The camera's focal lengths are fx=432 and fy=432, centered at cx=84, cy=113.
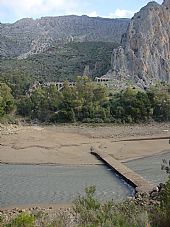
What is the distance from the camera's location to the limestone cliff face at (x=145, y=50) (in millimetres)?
88500

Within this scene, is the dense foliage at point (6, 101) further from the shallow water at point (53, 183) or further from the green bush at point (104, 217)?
the green bush at point (104, 217)

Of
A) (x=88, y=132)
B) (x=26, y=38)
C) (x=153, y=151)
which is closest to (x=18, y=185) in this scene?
(x=153, y=151)

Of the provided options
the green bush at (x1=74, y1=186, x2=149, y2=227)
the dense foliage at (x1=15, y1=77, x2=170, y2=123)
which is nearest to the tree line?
the dense foliage at (x1=15, y1=77, x2=170, y2=123)

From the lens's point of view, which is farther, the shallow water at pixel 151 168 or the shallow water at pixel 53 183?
the shallow water at pixel 151 168

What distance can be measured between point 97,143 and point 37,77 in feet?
157

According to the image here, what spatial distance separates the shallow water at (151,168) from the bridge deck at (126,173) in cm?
70

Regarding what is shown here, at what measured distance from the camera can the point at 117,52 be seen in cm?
8931

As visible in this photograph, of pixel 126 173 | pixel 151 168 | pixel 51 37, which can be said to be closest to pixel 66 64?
pixel 151 168

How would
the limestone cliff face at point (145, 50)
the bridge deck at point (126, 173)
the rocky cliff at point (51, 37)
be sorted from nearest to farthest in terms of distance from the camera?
the bridge deck at point (126, 173) → the limestone cliff face at point (145, 50) → the rocky cliff at point (51, 37)

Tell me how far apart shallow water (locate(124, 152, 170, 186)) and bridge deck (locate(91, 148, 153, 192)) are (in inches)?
27.4

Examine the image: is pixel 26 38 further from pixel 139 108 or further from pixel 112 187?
pixel 112 187

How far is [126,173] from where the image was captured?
2872 cm

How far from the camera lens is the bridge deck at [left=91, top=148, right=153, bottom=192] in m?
24.8

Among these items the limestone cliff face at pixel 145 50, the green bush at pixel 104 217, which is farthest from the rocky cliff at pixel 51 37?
the green bush at pixel 104 217
